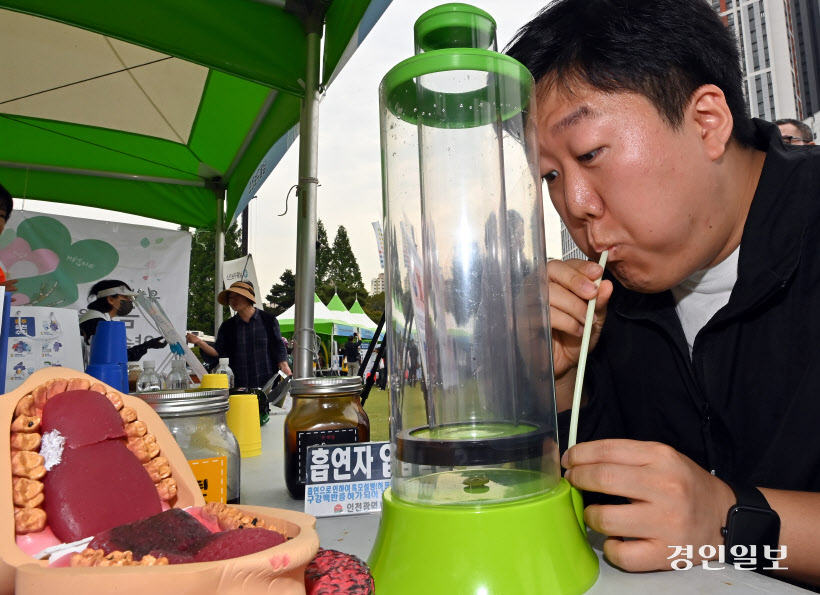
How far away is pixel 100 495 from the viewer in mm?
339

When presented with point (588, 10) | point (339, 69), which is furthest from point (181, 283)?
point (588, 10)

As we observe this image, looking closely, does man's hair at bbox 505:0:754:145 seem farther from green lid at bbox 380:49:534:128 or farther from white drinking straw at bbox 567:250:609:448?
white drinking straw at bbox 567:250:609:448

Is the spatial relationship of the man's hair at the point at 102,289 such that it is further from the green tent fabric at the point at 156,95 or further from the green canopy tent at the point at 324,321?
the green canopy tent at the point at 324,321

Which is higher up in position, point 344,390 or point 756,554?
point 344,390

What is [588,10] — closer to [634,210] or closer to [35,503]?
[634,210]

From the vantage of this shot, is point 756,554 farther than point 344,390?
No

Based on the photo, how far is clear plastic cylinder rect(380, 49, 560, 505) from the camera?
0.64m

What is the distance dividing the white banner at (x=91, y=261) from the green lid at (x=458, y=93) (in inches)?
112

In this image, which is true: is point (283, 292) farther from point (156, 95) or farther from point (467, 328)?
point (467, 328)

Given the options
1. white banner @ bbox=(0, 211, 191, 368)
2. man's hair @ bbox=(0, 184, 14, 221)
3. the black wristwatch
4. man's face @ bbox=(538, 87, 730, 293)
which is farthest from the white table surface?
white banner @ bbox=(0, 211, 191, 368)

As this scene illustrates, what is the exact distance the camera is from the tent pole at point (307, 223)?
2287 mm

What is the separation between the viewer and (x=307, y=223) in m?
2.37

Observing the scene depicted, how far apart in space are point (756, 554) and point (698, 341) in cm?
37

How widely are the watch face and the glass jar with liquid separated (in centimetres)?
56
